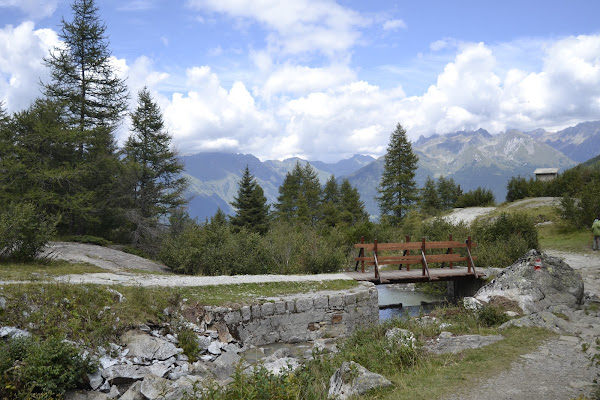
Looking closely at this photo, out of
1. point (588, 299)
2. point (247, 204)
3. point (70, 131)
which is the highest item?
point (70, 131)

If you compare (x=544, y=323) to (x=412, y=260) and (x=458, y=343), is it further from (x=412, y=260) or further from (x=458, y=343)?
(x=412, y=260)

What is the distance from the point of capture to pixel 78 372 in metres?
6.94

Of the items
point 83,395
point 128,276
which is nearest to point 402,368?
point 83,395

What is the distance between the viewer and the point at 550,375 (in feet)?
19.5

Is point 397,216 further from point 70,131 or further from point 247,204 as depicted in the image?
point 70,131

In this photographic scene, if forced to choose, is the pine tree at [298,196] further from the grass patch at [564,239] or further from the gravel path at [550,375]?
the gravel path at [550,375]

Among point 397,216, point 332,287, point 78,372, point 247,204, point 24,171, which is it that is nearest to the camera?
point 78,372

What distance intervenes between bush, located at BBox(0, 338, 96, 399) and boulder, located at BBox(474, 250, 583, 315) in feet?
32.7

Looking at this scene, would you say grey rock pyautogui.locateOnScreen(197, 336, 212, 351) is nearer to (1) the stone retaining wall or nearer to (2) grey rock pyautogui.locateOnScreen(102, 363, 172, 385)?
(1) the stone retaining wall

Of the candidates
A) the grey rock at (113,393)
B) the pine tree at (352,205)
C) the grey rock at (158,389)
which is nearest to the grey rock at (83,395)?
the grey rock at (113,393)

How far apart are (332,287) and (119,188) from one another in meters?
18.0

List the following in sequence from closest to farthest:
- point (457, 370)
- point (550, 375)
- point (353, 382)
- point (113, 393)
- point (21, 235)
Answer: point (353, 382)
point (550, 375)
point (457, 370)
point (113, 393)
point (21, 235)

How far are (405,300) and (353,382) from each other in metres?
14.1

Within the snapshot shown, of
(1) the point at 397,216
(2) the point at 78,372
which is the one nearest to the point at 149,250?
(2) the point at 78,372
